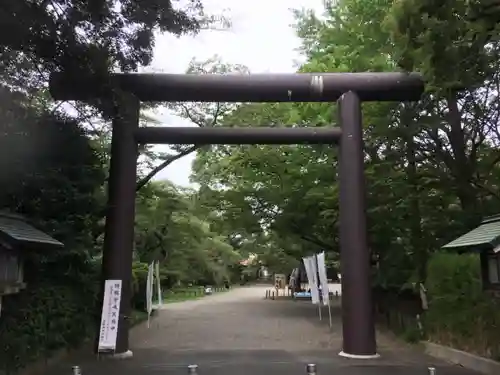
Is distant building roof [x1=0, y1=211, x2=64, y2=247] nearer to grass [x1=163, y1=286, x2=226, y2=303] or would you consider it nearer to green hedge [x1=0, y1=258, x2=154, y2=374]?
green hedge [x1=0, y1=258, x2=154, y2=374]

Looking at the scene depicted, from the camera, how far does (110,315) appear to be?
10.8 meters

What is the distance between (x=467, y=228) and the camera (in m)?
14.0

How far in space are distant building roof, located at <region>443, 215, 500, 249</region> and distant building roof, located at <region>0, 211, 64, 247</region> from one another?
8.06 meters

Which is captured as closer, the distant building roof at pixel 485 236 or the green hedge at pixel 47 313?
the green hedge at pixel 47 313

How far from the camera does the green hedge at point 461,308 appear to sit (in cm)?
1001

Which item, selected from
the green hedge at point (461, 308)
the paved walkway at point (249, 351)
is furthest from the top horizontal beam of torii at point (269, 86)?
the paved walkway at point (249, 351)

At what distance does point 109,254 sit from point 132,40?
510cm

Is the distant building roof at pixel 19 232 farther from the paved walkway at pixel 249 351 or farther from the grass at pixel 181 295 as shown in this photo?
the grass at pixel 181 295

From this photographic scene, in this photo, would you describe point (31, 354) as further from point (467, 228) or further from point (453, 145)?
point (453, 145)

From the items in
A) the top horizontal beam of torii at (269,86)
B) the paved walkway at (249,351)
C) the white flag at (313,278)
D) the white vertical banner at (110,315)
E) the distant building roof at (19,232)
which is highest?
the top horizontal beam of torii at (269,86)

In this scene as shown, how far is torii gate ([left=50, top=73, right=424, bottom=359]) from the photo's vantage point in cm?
1170

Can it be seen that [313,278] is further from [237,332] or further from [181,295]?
[181,295]

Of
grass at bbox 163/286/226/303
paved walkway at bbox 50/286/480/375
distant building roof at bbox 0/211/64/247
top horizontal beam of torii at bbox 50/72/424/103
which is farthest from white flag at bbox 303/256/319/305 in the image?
grass at bbox 163/286/226/303

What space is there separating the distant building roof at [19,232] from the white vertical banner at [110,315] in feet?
5.09
